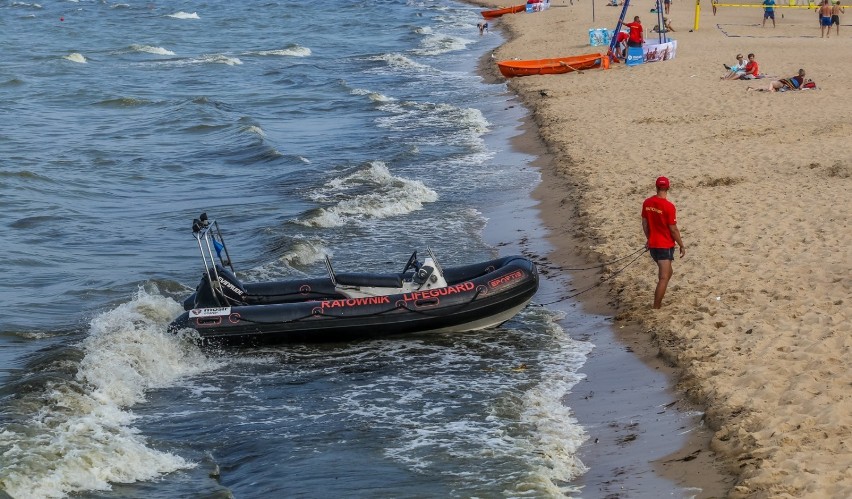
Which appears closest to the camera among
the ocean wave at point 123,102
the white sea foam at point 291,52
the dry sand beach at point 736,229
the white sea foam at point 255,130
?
the dry sand beach at point 736,229

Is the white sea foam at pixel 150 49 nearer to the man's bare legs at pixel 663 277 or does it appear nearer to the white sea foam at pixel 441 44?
the white sea foam at pixel 441 44

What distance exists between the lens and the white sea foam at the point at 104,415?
9227 mm

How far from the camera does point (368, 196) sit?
19.4 meters

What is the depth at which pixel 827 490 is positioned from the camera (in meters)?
7.44

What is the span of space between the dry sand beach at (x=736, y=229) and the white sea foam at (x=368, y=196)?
2408mm

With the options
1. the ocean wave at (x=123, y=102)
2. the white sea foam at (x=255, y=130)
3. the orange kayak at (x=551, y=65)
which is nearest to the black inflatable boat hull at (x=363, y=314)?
the white sea foam at (x=255, y=130)

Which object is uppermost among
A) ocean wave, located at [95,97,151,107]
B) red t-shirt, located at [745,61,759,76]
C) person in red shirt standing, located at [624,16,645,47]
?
person in red shirt standing, located at [624,16,645,47]

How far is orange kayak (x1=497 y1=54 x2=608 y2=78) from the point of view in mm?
30922

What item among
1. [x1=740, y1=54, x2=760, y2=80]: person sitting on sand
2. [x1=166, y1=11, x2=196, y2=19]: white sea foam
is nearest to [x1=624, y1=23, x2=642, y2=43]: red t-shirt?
[x1=740, y1=54, x2=760, y2=80]: person sitting on sand

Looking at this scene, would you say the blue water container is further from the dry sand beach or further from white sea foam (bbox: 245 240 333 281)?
white sea foam (bbox: 245 240 333 281)

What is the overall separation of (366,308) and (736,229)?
523cm

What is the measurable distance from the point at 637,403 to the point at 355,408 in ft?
9.07

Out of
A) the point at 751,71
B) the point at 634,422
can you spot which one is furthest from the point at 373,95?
the point at 634,422

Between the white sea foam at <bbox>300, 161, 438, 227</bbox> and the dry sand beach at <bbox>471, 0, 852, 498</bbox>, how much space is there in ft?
7.90
